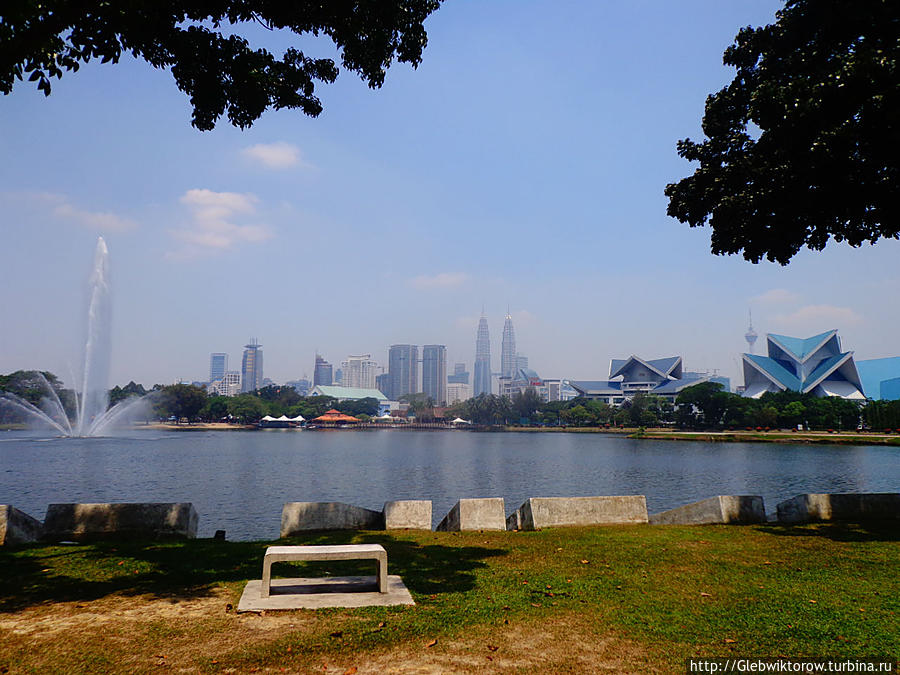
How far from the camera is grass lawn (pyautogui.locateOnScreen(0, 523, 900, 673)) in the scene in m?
4.20

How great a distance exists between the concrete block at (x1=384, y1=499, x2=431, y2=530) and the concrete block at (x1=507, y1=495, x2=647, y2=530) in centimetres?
169

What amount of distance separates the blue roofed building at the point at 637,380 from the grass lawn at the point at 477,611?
15811cm

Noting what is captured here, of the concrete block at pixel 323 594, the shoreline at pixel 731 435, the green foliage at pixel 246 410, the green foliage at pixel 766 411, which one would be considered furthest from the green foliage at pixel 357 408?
the concrete block at pixel 323 594

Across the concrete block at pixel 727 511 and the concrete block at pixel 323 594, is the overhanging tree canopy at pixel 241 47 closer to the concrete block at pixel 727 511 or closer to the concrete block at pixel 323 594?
the concrete block at pixel 323 594

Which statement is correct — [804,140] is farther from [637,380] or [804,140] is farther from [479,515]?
[637,380]

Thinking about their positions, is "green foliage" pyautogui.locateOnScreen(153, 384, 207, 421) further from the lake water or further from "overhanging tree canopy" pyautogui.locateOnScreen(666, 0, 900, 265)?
"overhanging tree canopy" pyautogui.locateOnScreen(666, 0, 900, 265)

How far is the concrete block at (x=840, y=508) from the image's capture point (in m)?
10.1

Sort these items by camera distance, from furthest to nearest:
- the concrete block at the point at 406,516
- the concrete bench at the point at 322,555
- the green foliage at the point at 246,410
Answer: the green foliage at the point at 246,410 < the concrete block at the point at 406,516 < the concrete bench at the point at 322,555

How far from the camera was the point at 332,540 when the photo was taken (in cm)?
883

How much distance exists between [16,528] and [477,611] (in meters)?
7.11

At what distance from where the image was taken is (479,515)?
9.97m

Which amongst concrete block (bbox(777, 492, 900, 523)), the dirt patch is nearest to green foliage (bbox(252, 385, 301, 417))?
concrete block (bbox(777, 492, 900, 523))

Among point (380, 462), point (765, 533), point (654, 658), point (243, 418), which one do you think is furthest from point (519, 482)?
point (243, 418)

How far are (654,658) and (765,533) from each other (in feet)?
18.7
